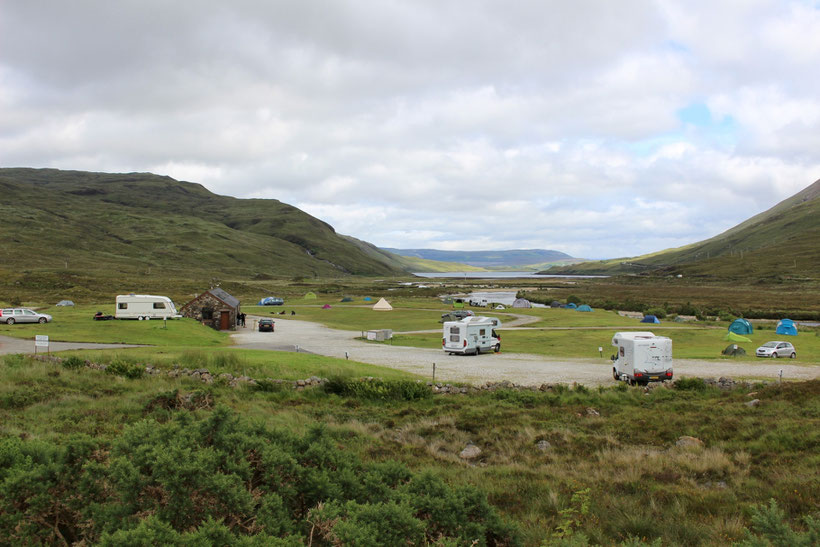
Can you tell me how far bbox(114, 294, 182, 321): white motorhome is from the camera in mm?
50938

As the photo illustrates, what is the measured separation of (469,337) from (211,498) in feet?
106

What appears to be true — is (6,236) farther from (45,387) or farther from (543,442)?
(543,442)

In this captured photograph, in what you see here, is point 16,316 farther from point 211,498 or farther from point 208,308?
point 211,498

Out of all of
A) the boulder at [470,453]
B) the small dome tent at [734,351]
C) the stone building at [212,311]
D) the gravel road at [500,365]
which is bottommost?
the gravel road at [500,365]

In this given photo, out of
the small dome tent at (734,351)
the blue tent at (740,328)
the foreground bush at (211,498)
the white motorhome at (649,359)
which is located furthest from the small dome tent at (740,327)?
the foreground bush at (211,498)

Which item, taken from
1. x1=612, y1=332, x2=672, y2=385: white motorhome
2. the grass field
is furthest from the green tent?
the grass field

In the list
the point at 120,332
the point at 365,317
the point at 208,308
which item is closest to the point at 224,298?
the point at 208,308

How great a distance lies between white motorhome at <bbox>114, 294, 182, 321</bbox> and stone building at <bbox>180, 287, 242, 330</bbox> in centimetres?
232

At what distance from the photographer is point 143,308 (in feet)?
169

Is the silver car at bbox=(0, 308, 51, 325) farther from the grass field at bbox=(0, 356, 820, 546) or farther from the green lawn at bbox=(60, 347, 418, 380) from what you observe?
the grass field at bbox=(0, 356, 820, 546)

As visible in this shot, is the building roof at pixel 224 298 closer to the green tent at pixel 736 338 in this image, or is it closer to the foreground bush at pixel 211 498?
the green tent at pixel 736 338

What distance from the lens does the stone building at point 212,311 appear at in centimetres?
5459

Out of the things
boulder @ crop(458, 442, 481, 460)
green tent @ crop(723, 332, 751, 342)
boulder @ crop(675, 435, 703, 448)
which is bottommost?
green tent @ crop(723, 332, 751, 342)

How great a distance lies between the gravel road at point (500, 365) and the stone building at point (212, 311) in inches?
415
